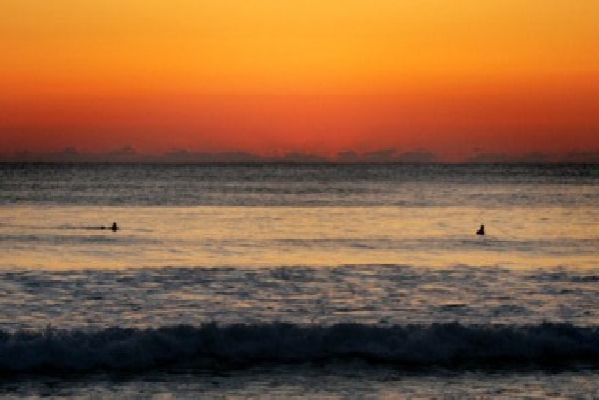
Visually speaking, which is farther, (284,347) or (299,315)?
(299,315)

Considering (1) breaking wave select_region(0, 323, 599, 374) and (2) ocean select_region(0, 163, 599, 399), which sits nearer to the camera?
(2) ocean select_region(0, 163, 599, 399)

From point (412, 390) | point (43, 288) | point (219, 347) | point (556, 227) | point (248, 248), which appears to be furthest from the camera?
point (556, 227)

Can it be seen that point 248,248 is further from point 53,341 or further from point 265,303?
point 53,341

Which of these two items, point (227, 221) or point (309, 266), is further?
point (227, 221)

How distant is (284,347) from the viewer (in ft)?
73.8

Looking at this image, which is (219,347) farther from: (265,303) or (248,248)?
(248,248)

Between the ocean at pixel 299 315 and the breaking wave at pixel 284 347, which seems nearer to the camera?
the ocean at pixel 299 315

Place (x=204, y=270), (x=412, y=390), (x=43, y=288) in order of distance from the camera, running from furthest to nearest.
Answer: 1. (x=204, y=270)
2. (x=43, y=288)
3. (x=412, y=390)

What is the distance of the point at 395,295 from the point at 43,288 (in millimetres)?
10244

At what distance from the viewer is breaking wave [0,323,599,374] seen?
2131 centimetres

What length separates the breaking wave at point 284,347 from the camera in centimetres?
2131

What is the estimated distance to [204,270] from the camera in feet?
121

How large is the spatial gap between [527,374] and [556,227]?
40961 mm

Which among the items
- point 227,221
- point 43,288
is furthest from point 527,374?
point 227,221
